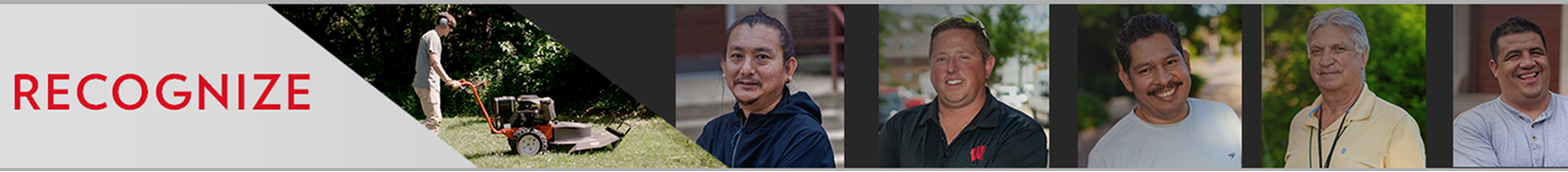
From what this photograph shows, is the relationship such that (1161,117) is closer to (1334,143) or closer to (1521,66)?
(1334,143)

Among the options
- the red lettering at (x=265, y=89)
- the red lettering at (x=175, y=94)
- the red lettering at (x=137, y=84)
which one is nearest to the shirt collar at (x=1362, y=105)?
the red lettering at (x=265, y=89)

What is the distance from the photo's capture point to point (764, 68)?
4309mm

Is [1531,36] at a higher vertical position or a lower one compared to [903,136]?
higher

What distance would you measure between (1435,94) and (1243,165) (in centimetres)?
95

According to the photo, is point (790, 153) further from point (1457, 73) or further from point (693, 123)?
point (1457, 73)

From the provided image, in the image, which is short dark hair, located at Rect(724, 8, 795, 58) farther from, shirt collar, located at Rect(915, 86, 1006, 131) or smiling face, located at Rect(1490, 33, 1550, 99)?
smiling face, located at Rect(1490, 33, 1550, 99)

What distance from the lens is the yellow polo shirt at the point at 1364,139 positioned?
4.46 meters

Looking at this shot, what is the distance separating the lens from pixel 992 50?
166 inches

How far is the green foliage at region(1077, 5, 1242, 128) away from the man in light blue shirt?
1.46 meters

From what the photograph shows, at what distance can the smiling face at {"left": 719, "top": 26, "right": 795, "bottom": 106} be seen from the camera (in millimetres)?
4266

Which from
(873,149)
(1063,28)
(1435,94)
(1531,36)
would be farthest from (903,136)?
(1531,36)

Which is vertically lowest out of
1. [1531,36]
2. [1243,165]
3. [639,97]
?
[1243,165]

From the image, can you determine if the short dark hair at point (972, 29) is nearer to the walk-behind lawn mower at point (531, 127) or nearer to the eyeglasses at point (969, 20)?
the eyeglasses at point (969, 20)

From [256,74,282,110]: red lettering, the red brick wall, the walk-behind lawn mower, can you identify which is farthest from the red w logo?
[256,74,282,110]: red lettering
